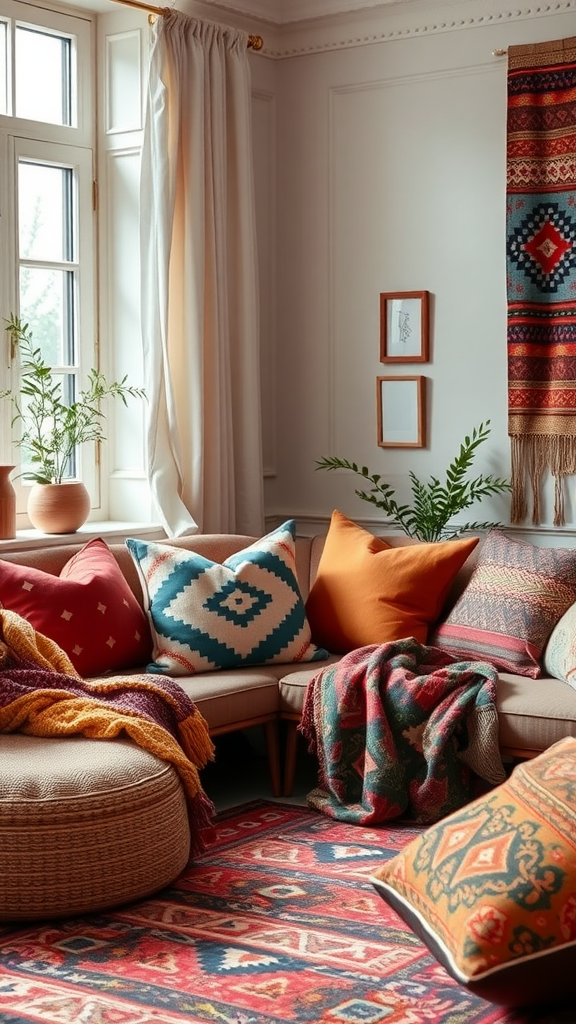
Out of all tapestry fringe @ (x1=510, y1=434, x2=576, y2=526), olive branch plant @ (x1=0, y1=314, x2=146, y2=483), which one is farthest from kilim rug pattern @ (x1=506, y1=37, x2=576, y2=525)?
olive branch plant @ (x1=0, y1=314, x2=146, y2=483)

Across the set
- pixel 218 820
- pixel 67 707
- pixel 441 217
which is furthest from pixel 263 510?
pixel 67 707

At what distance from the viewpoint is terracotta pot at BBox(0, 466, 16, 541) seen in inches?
174

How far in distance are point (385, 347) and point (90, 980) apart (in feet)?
10.0

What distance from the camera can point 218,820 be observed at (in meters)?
3.83

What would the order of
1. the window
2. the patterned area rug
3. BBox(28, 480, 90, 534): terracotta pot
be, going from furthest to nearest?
1. the window
2. BBox(28, 480, 90, 534): terracotta pot
3. the patterned area rug

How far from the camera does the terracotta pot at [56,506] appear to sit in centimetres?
458

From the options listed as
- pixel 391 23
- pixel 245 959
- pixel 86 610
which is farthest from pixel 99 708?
pixel 391 23

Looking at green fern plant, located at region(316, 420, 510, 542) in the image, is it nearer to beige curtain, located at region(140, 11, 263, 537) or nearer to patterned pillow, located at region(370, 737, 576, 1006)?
beige curtain, located at region(140, 11, 263, 537)

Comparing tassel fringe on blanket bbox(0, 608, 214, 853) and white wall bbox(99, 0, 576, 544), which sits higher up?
white wall bbox(99, 0, 576, 544)

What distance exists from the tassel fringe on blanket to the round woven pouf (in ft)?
0.30

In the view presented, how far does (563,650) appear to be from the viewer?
3.91 m

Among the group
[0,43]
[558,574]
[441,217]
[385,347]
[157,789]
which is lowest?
[157,789]

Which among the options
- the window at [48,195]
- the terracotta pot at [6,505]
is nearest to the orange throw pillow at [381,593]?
the terracotta pot at [6,505]

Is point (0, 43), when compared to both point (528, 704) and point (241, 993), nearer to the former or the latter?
point (528, 704)
